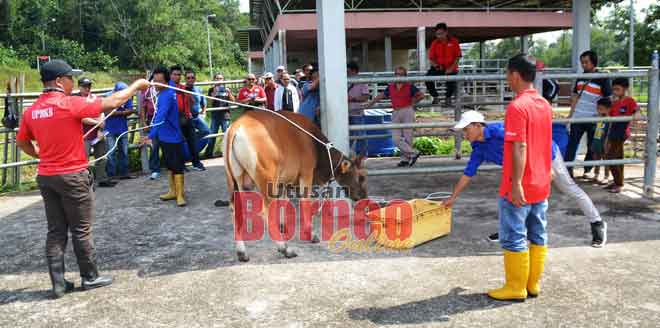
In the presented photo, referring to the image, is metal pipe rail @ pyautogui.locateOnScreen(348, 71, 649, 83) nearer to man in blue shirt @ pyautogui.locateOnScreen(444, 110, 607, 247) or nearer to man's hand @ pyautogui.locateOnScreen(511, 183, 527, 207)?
man in blue shirt @ pyautogui.locateOnScreen(444, 110, 607, 247)

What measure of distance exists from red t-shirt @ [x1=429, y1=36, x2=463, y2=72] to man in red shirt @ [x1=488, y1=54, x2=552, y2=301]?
5679 millimetres

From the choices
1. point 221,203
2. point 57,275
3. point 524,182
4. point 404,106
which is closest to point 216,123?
point 404,106

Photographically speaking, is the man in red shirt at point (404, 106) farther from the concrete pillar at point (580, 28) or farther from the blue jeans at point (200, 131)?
the blue jeans at point (200, 131)

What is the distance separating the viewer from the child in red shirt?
716 centimetres

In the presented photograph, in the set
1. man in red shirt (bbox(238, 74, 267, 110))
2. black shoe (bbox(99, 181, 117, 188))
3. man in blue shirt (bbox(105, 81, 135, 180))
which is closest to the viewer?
black shoe (bbox(99, 181, 117, 188))

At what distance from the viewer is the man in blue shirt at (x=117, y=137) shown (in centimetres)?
888

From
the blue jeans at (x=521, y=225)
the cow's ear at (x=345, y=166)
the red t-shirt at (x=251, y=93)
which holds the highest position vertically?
the red t-shirt at (x=251, y=93)

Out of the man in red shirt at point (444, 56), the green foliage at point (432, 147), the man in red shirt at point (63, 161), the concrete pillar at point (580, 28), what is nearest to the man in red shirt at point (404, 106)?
the man in red shirt at point (444, 56)

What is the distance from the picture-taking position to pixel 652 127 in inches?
261

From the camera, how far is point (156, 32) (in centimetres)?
5912

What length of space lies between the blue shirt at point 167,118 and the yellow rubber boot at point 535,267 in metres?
4.96

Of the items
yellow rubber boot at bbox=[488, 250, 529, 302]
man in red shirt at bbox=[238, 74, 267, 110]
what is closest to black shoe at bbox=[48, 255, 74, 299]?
yellow rubber boot at bbox=[488, 250, 529, 302]

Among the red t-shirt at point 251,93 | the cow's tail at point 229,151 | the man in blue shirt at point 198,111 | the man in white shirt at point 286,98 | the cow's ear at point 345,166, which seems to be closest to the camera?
the cow's tail at point 229,151

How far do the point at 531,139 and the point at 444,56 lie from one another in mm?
6046
